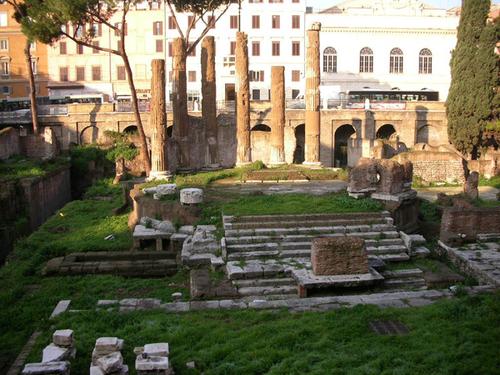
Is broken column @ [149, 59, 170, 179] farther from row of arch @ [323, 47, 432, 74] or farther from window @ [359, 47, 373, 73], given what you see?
window @ [359, 47, 373, 73]

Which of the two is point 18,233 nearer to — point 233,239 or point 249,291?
point 233,239

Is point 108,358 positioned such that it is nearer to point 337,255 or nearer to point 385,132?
point 337,255

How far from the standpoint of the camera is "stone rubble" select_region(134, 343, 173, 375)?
6980mm

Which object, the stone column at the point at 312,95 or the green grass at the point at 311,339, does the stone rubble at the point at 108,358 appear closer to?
the green grass at the point at 311,339

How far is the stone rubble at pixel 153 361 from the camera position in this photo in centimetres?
698

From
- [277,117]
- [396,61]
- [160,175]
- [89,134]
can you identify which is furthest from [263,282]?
[396,61]

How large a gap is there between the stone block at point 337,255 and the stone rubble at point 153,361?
14.0 ft

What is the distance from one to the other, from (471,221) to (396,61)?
34.4m

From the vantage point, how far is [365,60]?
45812 mm

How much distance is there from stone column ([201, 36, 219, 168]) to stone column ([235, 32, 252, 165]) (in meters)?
1.38

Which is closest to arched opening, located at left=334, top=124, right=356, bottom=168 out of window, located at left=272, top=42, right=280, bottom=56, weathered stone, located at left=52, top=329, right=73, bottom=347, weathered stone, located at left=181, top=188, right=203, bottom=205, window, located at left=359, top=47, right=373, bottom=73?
window, located at left=359, top=47, right=373, bottom=73

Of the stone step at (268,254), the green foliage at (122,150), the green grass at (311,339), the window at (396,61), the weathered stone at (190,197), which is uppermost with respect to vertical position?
the window at (396,61)

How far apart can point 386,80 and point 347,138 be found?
9752mm

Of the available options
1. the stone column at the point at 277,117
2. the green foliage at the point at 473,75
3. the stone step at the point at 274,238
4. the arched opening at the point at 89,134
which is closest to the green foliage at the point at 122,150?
the arched opening at the point at 89,134
